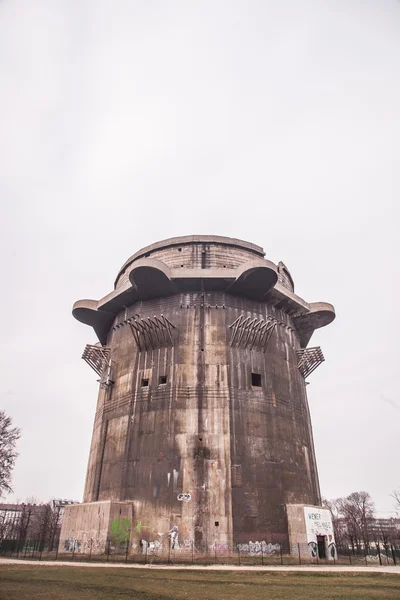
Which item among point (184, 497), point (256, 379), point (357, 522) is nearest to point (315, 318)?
point (256, 379)

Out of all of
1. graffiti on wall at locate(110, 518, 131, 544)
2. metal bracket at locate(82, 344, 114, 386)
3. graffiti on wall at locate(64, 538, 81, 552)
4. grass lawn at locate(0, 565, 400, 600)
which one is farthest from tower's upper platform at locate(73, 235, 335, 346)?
grass lawn at locate(0, 565, 400, 600)

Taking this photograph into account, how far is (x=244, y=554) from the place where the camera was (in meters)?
23.5

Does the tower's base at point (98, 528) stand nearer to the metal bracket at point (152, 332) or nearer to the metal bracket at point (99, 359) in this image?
the metal bracket at point (99, 359)

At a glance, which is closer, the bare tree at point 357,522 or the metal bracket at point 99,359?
the metal bracket at point 99,359

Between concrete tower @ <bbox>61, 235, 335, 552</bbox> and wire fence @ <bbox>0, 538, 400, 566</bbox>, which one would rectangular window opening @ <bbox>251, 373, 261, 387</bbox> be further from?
wire fence @ <bbox>0, 538, 400, 566</bbox>

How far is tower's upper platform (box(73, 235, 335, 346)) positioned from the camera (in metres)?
30.3

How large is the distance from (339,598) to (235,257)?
2551 centimetres

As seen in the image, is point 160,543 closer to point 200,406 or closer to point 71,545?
point 71,545

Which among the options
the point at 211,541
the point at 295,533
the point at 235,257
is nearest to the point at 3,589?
the point at 211,541

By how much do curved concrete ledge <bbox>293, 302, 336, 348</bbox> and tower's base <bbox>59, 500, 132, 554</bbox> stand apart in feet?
66.0

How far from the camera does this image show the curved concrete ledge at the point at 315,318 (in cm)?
3575

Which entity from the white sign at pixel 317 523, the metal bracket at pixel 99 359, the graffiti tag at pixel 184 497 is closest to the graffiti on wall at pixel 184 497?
the graffiti tag at pixel 184 497

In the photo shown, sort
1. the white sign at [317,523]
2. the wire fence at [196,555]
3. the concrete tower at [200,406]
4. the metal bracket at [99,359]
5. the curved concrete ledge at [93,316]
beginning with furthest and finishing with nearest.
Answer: the curved concrete ledge at [93,316], the metal bracket at [99,359], the white sign at [317,523], the concrete tower at [200,406], the wire fence at [196,555]

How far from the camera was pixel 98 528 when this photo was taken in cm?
2456
